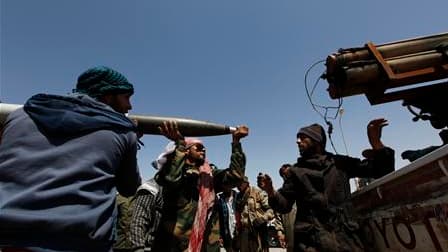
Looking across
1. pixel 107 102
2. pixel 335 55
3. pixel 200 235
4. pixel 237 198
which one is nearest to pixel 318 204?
pixel 200 235

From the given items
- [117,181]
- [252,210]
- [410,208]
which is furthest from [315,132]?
[252,210]

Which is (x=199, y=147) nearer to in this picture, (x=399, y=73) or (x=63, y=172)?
(x=399, y=73)

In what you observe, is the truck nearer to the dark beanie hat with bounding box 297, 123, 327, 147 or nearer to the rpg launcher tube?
the dark beanie hat with bounding box 297, 123, 327, 147

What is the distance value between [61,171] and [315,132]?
2905mm

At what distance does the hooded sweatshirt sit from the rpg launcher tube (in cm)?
222

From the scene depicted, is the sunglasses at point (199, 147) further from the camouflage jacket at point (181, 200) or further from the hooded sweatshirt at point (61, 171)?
the hooded sweatshirt at point (61, 171)

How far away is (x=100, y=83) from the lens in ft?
6.20

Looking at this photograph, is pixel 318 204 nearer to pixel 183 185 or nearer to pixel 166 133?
pixel 183 185

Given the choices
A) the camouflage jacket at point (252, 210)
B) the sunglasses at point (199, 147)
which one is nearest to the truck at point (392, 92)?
the sunglasses at point (199, 147)

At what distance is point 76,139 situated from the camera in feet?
5.16

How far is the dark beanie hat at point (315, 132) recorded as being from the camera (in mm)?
3732

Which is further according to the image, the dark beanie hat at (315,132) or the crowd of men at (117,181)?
the dark beanie hat at (315,132)

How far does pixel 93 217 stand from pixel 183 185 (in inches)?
88.9

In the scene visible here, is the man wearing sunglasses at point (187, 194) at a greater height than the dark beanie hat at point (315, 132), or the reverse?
the dark beanie hat at point (315, 132)
